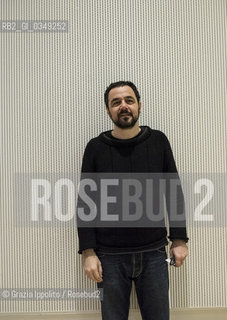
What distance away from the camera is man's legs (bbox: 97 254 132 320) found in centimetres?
128

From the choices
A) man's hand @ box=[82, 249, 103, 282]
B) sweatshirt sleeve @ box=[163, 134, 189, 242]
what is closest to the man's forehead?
sweatshirt sleeve @ box=[163, 134, 189, 242]

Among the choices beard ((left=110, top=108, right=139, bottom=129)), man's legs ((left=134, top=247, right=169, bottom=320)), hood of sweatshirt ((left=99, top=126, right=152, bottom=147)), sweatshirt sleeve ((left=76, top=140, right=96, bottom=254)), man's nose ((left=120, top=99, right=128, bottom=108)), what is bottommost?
man's legs ((left=134, top=247, right=169, bottom=320))

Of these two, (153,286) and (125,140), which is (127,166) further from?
(153,286)

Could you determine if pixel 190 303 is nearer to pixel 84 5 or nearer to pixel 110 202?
pixel 110 202

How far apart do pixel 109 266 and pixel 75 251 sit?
314 millimetres

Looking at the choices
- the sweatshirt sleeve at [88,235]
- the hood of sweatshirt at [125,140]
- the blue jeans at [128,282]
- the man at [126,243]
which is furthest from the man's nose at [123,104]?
the blue jeans at [128,282]

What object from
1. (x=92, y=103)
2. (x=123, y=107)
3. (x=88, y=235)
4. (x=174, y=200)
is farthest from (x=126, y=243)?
(x=92, y=103)

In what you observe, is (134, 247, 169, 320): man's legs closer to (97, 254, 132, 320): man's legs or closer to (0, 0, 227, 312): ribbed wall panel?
(97, 254, 132, 320): man's legs

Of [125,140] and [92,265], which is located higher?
[125,140]

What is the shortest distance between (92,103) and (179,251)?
0.84 meters

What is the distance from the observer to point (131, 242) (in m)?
1.29

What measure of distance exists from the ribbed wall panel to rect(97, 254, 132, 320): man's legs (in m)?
0.28

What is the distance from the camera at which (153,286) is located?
1291mm

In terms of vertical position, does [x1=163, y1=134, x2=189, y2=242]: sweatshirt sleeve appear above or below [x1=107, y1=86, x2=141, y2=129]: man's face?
below
